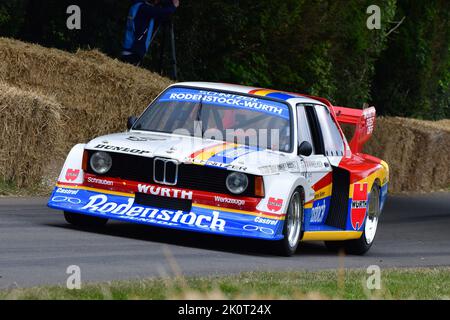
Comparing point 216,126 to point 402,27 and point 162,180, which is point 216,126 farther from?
point 402,27

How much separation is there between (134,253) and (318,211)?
276 centimetres

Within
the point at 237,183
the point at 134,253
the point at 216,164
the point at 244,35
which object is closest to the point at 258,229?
the point at 237,183

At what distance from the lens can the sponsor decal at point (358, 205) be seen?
13992mm

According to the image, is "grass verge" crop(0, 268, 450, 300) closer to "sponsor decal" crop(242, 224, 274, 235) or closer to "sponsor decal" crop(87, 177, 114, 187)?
"sponsor decal" crop(242, 224, 274, 235)

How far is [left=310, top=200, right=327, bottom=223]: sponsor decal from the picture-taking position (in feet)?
43.3

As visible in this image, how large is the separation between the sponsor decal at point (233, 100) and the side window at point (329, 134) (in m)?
0.85

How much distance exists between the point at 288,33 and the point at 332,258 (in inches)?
568

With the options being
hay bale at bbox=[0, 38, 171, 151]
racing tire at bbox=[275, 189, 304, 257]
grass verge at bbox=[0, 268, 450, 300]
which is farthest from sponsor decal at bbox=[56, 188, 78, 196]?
hay bale at bbox=[0, 38, 171, 151]

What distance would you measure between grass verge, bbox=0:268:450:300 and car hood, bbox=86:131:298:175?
4.48 ft

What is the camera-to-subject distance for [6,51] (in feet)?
61.7

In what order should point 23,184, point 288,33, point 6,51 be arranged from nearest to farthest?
point 23,184, point 6,51, point 288,33

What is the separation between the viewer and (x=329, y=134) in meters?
14.4

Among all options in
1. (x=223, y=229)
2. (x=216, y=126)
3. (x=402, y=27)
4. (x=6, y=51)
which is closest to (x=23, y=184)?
(x=6, y=51)

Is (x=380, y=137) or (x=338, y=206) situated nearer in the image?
→ (x=338, y=206)
